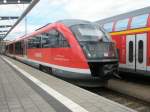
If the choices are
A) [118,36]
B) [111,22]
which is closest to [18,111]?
[118,36]

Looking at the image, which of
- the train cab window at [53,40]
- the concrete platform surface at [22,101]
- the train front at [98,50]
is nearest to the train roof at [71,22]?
the train front at [98,50]

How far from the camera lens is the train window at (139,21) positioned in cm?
1410

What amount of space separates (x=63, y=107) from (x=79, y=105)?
0.47m

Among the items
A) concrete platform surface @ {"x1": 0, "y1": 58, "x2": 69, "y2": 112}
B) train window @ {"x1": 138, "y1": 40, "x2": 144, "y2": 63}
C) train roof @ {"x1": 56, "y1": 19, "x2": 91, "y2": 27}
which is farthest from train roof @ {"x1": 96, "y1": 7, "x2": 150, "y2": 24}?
concrete platform surface @ {"x1": 0, "y1": 58, "x2": 69, "y2": 112}

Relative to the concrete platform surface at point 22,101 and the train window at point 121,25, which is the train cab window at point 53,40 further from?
the concrete platform surface at point 22,101

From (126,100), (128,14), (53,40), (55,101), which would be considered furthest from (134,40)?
(55,101)

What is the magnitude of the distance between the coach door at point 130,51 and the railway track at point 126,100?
6.81 ft

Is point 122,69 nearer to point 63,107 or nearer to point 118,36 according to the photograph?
point 118,36

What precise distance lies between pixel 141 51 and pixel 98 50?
228 cm

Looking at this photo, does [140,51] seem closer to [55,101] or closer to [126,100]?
[126,100]

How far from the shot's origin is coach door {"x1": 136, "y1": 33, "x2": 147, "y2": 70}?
1393cm

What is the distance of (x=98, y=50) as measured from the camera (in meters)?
13.1

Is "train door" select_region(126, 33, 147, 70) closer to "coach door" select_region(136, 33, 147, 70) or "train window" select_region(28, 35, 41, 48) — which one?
"coach door" select_region(136, 33, 147, 70)

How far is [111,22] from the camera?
17516mm
